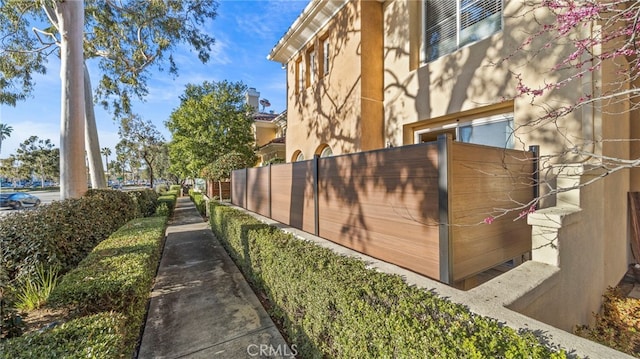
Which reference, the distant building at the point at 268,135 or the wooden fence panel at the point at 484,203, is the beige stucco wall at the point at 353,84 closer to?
the wooden fence panel at the point at 484,203

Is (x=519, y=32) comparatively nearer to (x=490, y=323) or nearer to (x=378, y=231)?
(x=378, y=231)

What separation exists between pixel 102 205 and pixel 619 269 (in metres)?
13.7

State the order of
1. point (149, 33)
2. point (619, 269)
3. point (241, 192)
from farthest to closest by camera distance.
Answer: point (149, 33) < point (241, 192) < point (619, 269)

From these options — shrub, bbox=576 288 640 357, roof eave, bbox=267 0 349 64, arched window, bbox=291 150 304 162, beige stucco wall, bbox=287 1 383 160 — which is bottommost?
shrub, bbox=576 288 640 357

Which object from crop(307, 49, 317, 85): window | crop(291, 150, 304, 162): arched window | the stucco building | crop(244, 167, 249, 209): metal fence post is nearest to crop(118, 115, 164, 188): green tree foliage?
crop(244, 167, 249, 209): metal fence post

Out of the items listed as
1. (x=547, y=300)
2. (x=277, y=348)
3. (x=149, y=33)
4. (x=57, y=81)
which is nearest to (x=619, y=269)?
(x=547, y=300)

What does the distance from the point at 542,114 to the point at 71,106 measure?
12.1 metres

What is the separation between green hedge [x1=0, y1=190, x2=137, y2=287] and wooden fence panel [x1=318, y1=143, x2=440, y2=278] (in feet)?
16.1

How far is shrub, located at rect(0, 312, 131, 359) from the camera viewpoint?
76.4 inches

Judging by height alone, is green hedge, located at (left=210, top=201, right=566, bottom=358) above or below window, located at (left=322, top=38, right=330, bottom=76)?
below

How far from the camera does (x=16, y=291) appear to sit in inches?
136

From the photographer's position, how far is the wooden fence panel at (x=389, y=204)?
3055 mm

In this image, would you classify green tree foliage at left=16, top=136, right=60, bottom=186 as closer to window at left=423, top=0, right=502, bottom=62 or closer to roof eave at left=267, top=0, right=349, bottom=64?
roof eave at left=267, top=0, right=349, bottom=64

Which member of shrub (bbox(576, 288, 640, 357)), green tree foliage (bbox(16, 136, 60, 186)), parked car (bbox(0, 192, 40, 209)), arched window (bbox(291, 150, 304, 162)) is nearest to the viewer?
shrub (bbox(576, 288, 640, 357))
